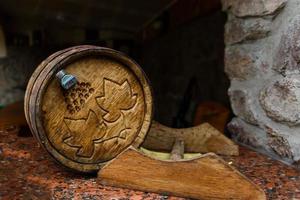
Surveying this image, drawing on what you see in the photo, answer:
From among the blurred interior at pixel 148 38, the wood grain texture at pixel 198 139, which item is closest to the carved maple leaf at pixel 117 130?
the wood grain texture at pixel 198 139

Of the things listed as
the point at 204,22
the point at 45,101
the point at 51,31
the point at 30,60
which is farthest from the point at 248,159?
the point at 51,31

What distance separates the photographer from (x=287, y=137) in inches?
41.0

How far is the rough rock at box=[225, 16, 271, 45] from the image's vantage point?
3.69 feet

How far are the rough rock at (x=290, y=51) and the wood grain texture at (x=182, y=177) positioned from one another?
35 cm

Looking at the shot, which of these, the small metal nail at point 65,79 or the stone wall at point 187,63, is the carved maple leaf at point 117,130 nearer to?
the small metal nail at point 65,79

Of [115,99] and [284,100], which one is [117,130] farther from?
[284,100]

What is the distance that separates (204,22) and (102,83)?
1.38 m

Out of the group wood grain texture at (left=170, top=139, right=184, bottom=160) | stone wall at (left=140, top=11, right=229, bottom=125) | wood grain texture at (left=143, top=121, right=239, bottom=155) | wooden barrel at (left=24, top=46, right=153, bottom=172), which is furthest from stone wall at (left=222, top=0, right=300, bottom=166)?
stone wall at (left=140, top=11, right=229, bottom=125)

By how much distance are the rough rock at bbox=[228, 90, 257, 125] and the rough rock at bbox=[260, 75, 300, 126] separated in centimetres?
8

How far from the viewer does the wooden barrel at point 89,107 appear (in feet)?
2.85

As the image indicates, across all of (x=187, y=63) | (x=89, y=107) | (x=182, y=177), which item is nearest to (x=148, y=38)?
(x=187, y=63)

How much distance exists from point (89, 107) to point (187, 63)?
1.66 m

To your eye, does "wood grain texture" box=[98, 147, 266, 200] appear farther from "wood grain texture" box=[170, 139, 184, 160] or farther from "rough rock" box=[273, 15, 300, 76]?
"rough rock" box=[273, 15, 300, 76]

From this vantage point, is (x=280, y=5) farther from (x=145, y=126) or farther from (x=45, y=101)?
(x=45, y=101)
